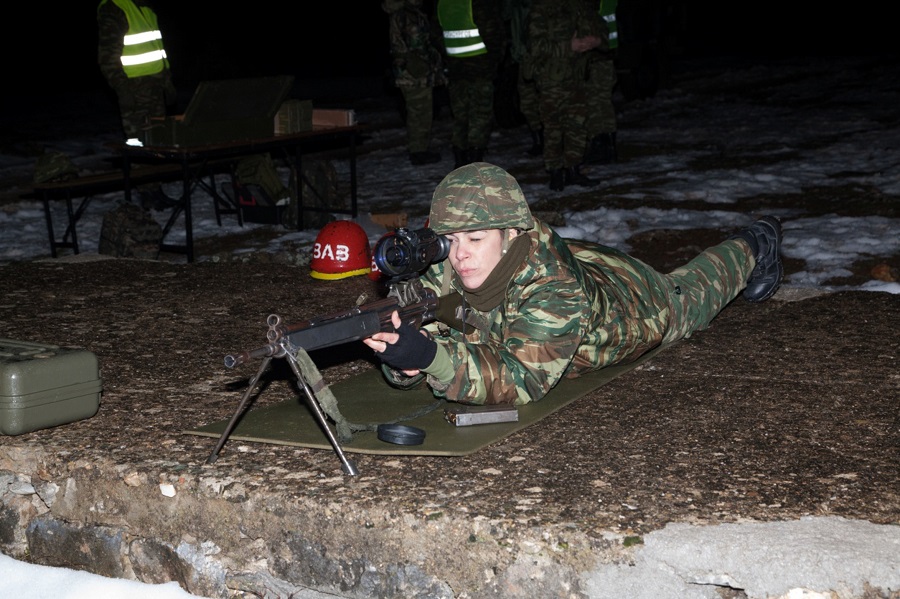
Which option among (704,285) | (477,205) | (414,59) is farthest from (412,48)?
(477,205)

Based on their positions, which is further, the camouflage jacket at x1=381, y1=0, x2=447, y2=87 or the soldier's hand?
the camouflage jacket at x1=381, y1=0, x2=447, y2=87

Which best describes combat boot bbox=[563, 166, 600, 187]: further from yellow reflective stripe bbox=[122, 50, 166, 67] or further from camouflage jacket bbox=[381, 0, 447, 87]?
yellow reflective stripe bbox=[122, 50, 166, 67]

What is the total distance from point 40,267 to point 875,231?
5959mm

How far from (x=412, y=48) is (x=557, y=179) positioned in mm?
2455

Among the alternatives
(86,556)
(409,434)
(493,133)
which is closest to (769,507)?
(409,434)

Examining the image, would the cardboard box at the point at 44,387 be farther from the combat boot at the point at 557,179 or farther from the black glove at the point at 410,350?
the combat boot at the point at 557,179

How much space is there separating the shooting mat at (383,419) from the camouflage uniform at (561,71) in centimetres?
603

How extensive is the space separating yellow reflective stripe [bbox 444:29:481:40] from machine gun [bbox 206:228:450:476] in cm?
812

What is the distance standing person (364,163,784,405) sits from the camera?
3.68 metres

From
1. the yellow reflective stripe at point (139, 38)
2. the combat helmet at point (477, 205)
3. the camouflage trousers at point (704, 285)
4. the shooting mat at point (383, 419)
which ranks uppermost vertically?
the yellow reflective stripe at point (139, 38)

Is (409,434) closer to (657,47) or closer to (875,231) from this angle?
(875,231)

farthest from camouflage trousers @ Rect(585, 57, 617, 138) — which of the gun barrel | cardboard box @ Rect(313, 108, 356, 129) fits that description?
the gun barrel

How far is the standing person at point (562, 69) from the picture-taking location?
10148mm

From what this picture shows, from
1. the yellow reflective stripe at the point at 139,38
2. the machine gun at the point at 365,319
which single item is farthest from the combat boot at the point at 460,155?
the machine gun at the point at 365,319
